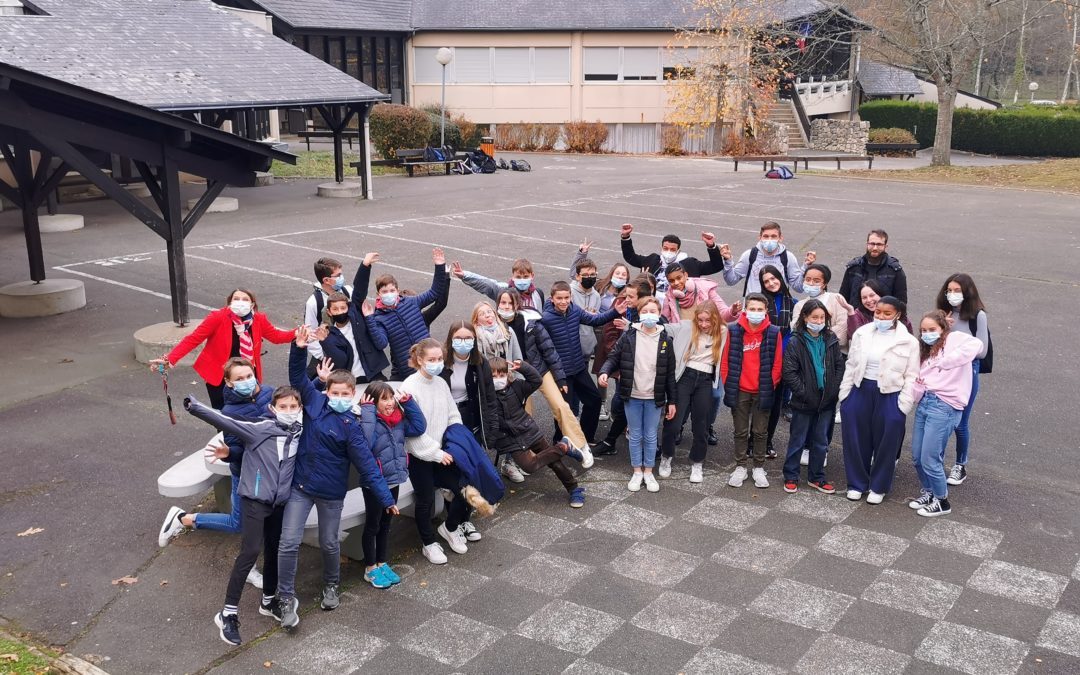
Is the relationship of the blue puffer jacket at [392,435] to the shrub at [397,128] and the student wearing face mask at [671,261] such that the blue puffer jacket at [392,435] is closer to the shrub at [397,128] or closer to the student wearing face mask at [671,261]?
the student wearing face mask at [671,261]

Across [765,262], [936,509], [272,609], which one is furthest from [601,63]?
[272,609]

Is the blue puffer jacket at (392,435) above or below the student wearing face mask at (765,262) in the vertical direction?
below

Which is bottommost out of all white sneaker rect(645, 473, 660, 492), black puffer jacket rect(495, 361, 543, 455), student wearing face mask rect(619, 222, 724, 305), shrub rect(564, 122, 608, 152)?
white sneaker rect(645, 473, 660, 492)

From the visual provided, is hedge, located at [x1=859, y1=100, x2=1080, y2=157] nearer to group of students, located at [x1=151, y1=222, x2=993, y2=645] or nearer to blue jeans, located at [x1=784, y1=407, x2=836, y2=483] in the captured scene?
group of students, located at [x1=151, y1=222, x2=993, y2=645]

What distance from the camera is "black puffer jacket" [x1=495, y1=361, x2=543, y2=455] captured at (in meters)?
7.78

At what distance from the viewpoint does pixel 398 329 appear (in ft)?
29.3

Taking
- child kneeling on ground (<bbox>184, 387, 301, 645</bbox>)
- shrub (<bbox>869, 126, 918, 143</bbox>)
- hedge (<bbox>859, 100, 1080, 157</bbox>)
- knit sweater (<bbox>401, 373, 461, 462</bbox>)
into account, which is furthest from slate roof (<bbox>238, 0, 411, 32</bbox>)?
child kneeling on ground (<bbox>184, 387, 301, 645</bbox>)

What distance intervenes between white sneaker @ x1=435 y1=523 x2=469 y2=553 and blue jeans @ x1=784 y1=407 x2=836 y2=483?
2.80 metres

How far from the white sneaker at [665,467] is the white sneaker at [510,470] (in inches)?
46.2

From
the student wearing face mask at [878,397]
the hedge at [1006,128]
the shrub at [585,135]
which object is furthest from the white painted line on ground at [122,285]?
the hedge at [1006,128]

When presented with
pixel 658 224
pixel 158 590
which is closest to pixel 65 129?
pixel 158 590

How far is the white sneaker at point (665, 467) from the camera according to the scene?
A: 853 centimetres

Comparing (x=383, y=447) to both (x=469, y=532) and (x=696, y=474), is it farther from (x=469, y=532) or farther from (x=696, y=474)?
(x=696, y=474)

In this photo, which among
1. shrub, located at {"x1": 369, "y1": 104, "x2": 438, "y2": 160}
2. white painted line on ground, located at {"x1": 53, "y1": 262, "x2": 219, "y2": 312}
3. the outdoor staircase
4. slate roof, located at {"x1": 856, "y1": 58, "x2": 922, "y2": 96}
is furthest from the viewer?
slate roof, located at {"x1": 856, "y1": 58, "x2": 922, "y2": 96}
